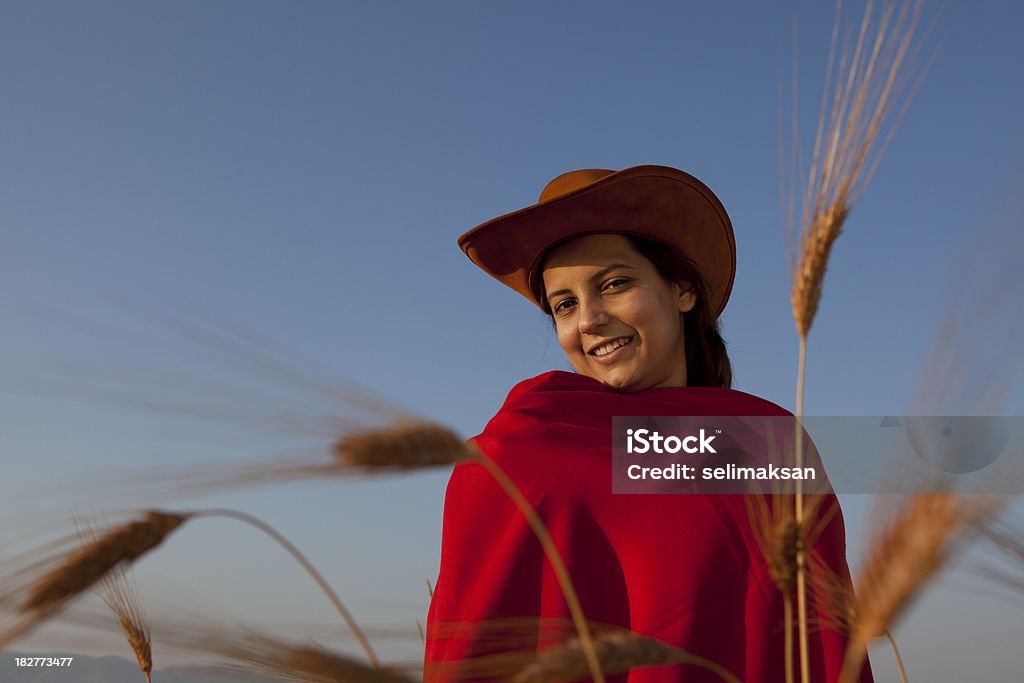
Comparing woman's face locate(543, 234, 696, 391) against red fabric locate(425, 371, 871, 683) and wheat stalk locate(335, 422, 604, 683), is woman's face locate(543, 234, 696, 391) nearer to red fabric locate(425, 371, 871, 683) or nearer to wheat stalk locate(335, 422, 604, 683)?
red fabric locate(425, 371, 871, 683)

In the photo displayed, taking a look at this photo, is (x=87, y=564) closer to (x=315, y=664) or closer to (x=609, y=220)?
(x=315, y=664)

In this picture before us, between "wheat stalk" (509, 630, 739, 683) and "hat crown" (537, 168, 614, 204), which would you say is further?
"hat crown" (537, 168, 614, 204)

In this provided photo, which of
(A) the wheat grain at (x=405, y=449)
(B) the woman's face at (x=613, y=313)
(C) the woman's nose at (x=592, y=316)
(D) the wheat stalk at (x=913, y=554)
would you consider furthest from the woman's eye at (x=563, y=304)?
(D) the wheat stalk at (x=913, y=554)

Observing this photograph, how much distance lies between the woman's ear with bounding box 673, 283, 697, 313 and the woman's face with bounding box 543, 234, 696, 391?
85 mm

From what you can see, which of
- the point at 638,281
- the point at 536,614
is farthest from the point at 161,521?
the point at 638,281

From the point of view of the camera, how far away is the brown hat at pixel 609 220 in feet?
8.84

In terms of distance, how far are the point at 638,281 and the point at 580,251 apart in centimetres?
21

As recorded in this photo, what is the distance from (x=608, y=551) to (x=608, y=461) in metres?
0.25

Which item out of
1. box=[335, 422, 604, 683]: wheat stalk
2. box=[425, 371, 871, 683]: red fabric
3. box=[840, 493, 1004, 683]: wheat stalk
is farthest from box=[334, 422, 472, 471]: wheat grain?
box=[425, 371, 871, 683]: red fabric

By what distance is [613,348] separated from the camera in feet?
8.76

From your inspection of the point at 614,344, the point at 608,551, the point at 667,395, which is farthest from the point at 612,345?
the point at 608,551

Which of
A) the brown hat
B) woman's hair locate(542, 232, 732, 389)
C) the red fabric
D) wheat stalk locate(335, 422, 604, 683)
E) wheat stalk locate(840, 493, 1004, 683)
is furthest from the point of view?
woman's hair locate(542, 232, 732, 389)

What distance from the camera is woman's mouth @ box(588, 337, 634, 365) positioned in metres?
2.66

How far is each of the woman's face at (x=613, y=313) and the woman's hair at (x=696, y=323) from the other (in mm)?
49
